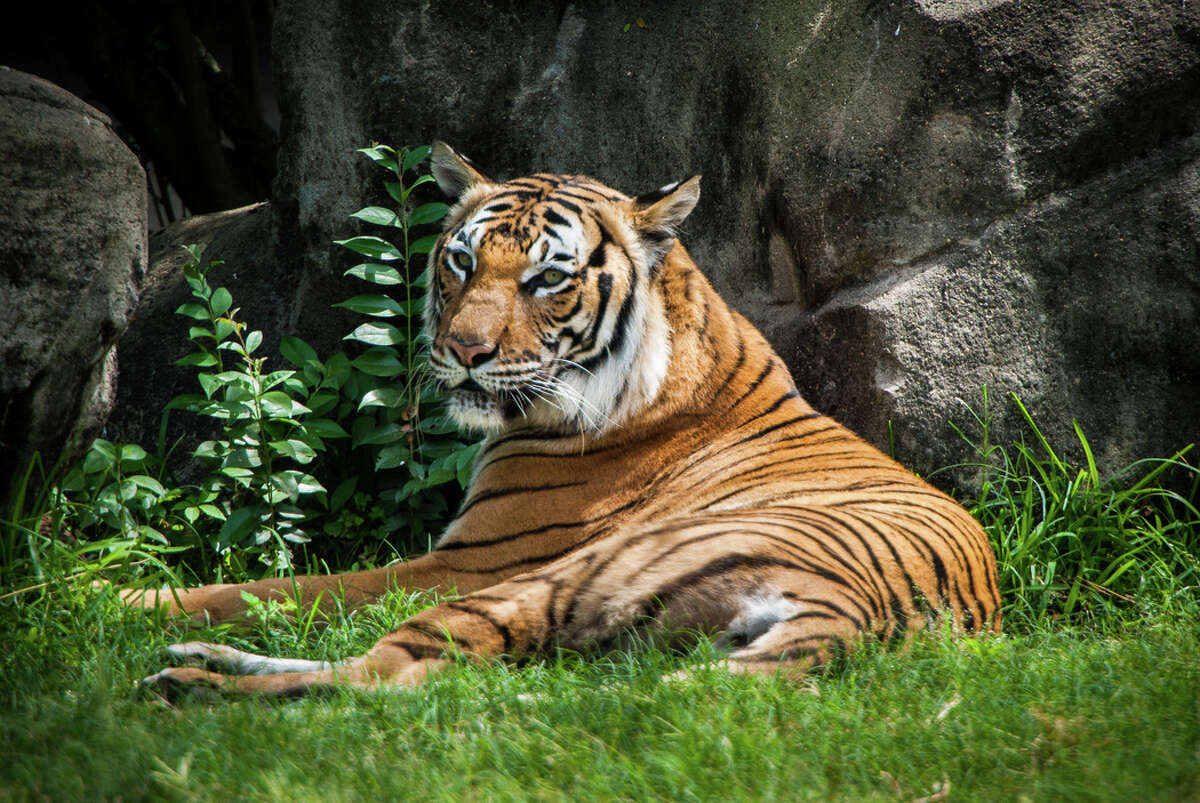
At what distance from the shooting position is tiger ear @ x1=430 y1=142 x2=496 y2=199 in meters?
3.85

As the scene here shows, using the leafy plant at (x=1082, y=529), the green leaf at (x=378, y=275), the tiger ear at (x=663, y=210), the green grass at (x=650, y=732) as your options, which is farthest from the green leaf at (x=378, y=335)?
the leafy plant at (x=1082, y=529)

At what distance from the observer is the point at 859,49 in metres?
4.11

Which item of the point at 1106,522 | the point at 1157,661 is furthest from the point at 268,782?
the point at 1106,522

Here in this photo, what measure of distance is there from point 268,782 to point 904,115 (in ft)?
10.7

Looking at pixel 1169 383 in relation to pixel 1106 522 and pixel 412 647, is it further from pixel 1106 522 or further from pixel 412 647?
pixel 412 647

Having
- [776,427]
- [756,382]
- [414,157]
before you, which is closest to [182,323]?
[414,157]

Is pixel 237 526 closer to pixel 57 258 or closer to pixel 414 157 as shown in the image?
pixel 57 258

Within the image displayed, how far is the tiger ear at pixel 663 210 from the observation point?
3.54m

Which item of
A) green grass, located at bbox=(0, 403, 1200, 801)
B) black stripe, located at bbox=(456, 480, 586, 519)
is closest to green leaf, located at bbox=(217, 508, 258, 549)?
green grass, located at bbox=(0, 403, 1200, 801)

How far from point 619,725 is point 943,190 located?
2653 millimetres

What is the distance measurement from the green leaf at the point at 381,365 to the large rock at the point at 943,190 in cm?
129

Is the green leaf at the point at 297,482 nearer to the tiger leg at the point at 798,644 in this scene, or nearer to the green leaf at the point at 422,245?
the green leaf at the point at 422,245

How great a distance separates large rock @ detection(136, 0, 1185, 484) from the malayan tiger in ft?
2.13

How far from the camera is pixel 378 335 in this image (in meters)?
4.25
